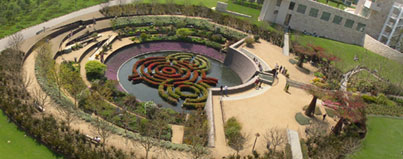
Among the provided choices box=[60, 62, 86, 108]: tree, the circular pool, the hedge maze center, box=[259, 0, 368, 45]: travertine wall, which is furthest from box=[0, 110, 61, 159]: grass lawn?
box=[259, 0, 368, 45]: travertine wall

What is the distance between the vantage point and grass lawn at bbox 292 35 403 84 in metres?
58.0

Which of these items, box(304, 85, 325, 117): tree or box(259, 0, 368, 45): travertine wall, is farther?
box(259, 0, 368, 45): travertine wall

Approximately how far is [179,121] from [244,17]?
1898 inches

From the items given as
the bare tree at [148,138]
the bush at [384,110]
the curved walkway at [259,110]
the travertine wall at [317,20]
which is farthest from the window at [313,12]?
the bare tree at [148,138]

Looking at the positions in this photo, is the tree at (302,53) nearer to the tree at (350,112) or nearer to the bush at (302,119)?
the tree at (350,112)

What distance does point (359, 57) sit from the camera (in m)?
64.6

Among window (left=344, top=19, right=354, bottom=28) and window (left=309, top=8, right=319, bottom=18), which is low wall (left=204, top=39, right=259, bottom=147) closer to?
window (left=309, top=8, right=319, bottom=18)

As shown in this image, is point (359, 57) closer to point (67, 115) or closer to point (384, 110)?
point (384, 110)

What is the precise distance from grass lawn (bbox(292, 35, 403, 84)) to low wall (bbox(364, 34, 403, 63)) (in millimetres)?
955

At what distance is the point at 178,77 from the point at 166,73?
241 centimetres

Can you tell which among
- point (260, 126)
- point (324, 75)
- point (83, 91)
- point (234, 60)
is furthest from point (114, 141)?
point (324, 75)

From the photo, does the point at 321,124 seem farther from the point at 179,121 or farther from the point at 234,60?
the point at 234,60

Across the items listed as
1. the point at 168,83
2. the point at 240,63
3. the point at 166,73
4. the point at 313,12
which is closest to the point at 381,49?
the point at 313,12

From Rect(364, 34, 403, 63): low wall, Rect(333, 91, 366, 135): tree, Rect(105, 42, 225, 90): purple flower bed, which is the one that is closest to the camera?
Rect(333, 91, 366, 135): tree
